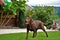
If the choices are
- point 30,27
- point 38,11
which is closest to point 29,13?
point 38,11

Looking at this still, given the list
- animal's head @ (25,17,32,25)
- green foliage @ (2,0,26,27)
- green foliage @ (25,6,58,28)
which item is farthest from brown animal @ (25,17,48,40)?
green foliage @ (25,6,58,28)

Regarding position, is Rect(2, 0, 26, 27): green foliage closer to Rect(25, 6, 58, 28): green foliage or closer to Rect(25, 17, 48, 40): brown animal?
Rect(25, 6, 58, 28): green foliage

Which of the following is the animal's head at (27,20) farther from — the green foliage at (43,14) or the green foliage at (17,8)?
the green foliage at (43,14)

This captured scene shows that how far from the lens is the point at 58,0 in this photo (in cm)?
3070

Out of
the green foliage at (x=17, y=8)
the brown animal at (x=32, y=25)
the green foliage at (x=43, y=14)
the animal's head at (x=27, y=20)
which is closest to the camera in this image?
the animal's head at (x=27, y=20)

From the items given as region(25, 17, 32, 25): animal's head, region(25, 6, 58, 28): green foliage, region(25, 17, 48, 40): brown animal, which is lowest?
region(25, 6, 58, 28): green foliage

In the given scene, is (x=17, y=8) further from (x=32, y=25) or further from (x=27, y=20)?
(x=27, y=20)

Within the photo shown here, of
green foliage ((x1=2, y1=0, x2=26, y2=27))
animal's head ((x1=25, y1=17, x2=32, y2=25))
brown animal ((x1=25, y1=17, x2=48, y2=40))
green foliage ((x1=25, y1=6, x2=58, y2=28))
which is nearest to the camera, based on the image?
animal's head ((x1=25, y1=17, x2=32, y2=25))

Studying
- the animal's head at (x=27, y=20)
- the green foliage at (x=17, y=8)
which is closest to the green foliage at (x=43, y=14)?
the green foliage at (x=17, y=8)

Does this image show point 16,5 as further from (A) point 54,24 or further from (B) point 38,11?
(A) point 54,24

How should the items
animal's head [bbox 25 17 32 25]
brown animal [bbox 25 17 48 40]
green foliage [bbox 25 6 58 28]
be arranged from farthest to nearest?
green foliage [bbox 25 6 58 28] → brown animal [bbox 25 17 48 40] → animal's head [bbox 25 17 32 25]

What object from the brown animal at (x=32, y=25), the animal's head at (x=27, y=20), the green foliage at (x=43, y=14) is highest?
the animal's head at (x=27, y=20)

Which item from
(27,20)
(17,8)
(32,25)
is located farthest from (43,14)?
(27,20)

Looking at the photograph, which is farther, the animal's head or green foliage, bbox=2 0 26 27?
green foliage, bbox=2 0 26 27
